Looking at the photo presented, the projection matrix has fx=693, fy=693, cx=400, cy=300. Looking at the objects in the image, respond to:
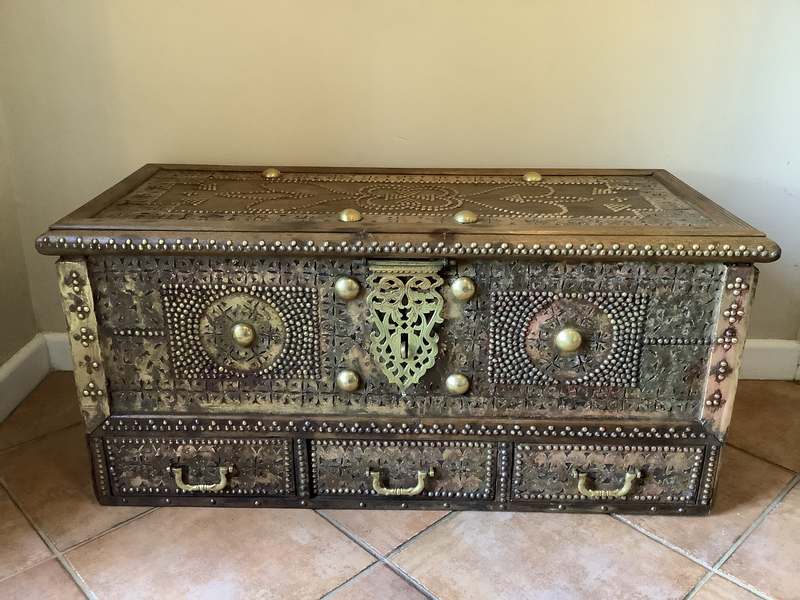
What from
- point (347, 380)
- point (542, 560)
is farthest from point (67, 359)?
point (542, 560)

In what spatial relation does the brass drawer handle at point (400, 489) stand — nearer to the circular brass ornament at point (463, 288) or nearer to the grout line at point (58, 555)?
the circular brass ornament at point (463, 288)

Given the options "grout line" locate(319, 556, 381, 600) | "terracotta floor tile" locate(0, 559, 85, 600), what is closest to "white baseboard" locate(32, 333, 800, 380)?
"terracotta floor tile" locate(0, 559, 85, 600)

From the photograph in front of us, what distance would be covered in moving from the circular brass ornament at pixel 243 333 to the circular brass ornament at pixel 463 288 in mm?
367

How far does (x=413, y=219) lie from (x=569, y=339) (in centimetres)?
35

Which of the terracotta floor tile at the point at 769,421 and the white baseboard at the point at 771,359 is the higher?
the white baseboard at the point at 771,359

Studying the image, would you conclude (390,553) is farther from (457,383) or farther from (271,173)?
(271,173)

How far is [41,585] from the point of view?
1188 millimetres

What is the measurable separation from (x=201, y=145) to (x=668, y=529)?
1.35 metres

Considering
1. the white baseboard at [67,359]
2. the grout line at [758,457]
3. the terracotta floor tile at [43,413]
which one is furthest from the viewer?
the white baseboard at [67,359]

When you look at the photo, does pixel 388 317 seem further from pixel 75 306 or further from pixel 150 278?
pixel 75 306

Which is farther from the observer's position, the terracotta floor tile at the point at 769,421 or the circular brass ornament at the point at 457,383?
the terracotta floor tile at the point at 769,421

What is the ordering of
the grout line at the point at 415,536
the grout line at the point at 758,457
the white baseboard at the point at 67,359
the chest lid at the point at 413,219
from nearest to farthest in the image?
the chest lid at the point at 413,219 → the grout line at the point at 415,536 → the grout line at the point at 758,457 → the white baseboard at the point at 67,359

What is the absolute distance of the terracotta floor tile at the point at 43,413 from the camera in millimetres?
1640

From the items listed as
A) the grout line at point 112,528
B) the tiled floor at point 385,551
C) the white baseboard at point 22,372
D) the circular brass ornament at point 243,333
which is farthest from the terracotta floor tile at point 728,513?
the white baseboard at point 22,372
